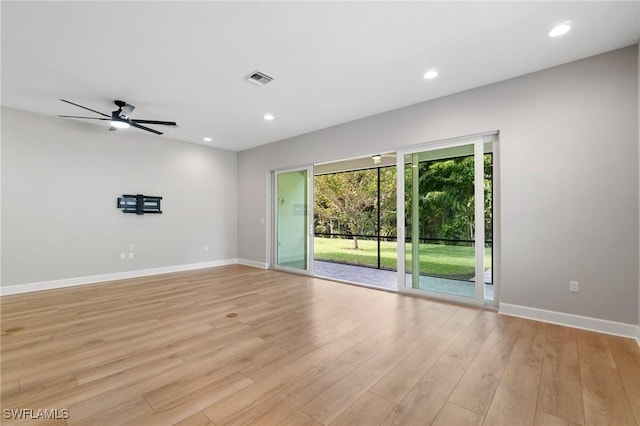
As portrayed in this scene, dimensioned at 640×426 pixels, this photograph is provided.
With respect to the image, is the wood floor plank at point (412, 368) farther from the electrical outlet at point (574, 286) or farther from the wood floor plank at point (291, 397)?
the electrical outlet at point (574, 286)

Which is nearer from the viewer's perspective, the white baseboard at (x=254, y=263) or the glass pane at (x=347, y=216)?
the white baseboard at (x=254, y=263)

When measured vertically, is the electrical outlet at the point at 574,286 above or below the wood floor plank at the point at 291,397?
above

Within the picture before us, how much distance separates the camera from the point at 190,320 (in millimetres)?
3219

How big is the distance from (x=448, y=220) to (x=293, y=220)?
3377 millimetres

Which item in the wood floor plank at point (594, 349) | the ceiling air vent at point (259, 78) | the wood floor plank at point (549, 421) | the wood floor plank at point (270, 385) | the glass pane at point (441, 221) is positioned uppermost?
the ceiling air vent at point (259, 78)

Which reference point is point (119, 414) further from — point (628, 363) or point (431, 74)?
point (431, 74)

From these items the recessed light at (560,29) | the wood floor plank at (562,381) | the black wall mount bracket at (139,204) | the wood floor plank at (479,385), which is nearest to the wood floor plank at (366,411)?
the wood floor plank at (479,385)

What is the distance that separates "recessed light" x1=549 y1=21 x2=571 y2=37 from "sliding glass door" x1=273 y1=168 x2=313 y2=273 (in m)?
4.13

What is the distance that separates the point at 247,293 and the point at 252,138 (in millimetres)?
3442

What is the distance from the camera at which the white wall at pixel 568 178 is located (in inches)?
109

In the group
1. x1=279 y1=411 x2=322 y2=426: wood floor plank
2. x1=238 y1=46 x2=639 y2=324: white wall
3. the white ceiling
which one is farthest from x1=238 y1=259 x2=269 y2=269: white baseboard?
x1=279 y1=411 x2=322 y2=426: wood floor plank

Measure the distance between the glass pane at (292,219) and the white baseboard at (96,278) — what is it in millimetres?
1841

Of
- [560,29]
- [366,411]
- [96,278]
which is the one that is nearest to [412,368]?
[366,411]

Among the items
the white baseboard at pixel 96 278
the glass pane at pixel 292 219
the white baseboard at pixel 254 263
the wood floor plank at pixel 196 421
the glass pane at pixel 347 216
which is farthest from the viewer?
the glass pane at pixel 347 216
